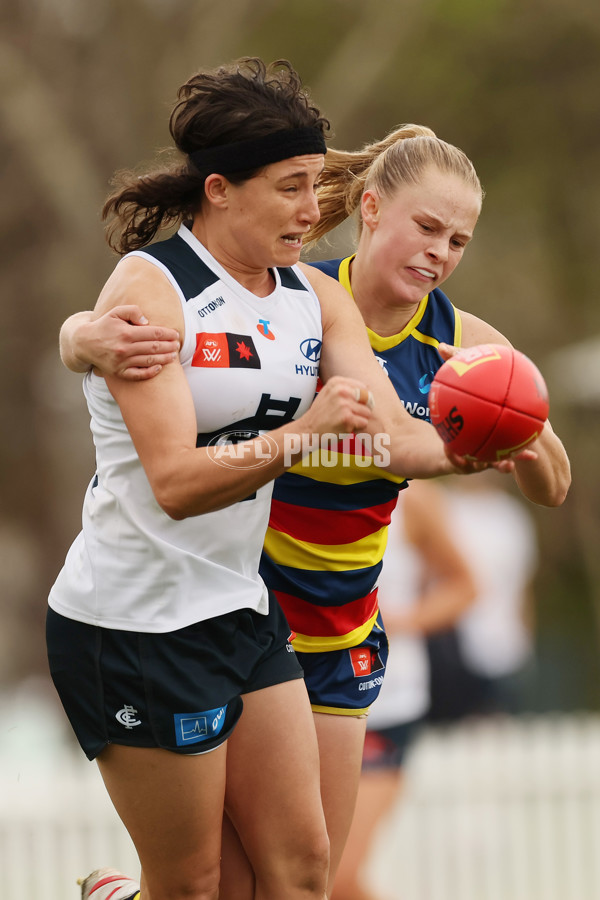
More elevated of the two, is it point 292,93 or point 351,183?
point 292,93

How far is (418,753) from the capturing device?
7340mm

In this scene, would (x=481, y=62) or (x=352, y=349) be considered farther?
(x=481, y=62)

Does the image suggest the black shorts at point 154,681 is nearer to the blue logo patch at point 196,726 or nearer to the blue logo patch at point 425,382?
the blue logo patch at point 196,726

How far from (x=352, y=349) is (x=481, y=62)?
437 inches

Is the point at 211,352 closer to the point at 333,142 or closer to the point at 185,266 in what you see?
the point at 185,266

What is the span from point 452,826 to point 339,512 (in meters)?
4.33

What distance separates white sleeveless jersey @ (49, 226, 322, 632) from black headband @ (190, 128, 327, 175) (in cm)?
22

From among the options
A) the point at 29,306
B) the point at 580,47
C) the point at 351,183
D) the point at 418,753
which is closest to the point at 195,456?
the point at 351,183

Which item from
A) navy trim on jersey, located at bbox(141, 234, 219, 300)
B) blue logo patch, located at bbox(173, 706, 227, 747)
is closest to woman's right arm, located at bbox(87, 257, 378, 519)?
navy trim on jersey, located at bbox(141, 234, 219, 300)

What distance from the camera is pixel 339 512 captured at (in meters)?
3.62

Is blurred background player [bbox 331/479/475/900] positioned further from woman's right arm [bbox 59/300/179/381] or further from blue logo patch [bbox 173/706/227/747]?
woman's right arm [bbox 59/300/179/381]

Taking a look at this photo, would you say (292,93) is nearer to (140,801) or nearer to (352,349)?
(352,349)

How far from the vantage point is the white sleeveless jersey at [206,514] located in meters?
2.90

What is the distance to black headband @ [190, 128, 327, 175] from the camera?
2.92 m
